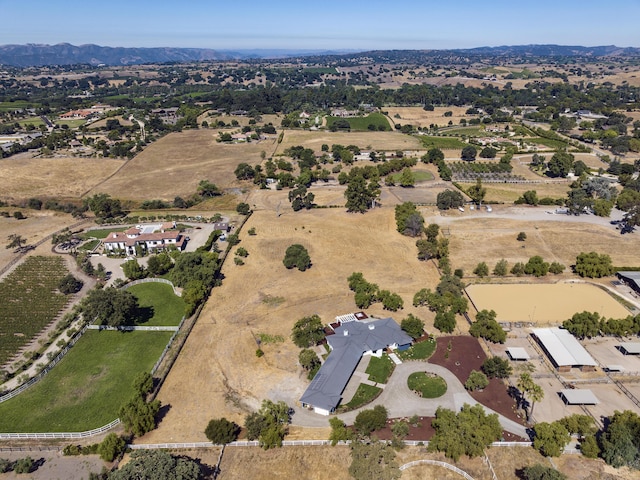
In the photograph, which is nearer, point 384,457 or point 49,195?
point 384,457

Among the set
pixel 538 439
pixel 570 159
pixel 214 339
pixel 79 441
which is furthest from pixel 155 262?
pixel 570 159

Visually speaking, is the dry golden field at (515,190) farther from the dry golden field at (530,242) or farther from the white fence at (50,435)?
the white fence at (50,435)

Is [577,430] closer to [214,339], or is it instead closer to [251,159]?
[214,339]

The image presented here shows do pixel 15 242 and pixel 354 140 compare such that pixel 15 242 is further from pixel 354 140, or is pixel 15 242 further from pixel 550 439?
pixel 354 140

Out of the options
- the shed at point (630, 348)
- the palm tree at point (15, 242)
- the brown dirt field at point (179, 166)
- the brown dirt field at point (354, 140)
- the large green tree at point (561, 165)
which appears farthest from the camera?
the brown dirt field at point (354, 140)

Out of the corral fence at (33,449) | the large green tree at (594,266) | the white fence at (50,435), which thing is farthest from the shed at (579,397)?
the corral fence at (33,449)

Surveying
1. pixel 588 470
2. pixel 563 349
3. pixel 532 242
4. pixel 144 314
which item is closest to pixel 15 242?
pixel 144 314
